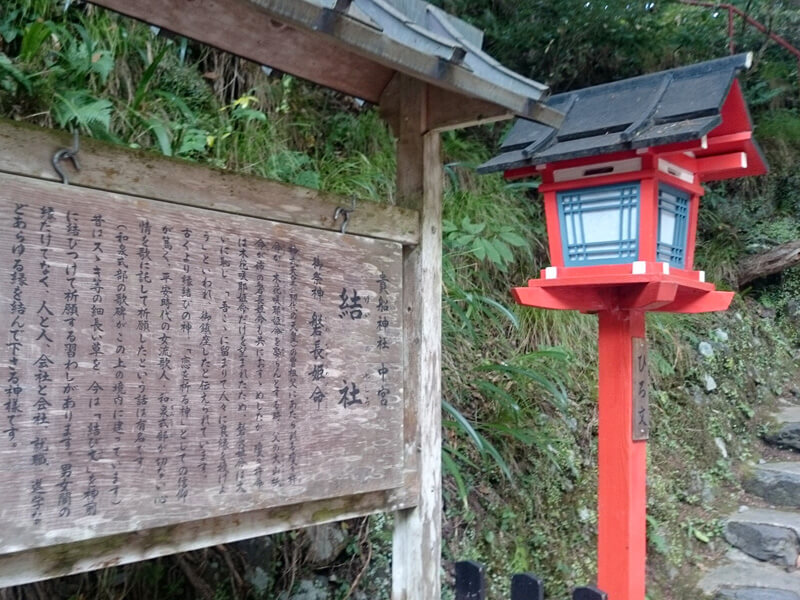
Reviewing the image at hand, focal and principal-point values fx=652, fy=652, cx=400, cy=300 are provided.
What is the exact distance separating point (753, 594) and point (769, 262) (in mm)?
4299

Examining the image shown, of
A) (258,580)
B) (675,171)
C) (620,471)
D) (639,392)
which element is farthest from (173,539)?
(675,171)

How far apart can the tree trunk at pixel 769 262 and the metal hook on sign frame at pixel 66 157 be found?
7.27 m

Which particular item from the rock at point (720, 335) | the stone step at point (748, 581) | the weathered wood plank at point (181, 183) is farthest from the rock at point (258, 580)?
the rock at point (720, 335)

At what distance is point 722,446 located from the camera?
18.0ft

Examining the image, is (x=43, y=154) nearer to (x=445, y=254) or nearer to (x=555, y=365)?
(x=445, y=254)

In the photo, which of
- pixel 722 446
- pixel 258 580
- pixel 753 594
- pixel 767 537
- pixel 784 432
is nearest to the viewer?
pixel 258 580

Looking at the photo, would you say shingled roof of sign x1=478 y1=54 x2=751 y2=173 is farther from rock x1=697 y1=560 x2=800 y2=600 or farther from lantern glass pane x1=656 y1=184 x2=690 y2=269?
rock x1=697 y1=560 x2=800 y2=600

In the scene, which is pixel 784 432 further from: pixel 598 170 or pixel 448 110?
pixel 448 110

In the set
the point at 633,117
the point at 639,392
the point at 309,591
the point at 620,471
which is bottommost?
the point at 309,591

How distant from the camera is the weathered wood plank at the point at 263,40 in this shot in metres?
1.93

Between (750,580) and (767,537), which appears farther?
(767,537)

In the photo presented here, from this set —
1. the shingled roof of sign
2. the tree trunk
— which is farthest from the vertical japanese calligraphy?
the tree trunk

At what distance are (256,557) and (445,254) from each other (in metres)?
2.26

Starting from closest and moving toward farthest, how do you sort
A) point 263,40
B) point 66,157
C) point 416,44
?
1. point 66,157
2. point 416,44
3. point 263,40
